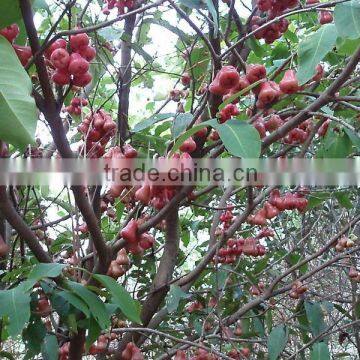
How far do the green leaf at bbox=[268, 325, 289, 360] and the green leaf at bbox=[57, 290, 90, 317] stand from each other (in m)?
0.76

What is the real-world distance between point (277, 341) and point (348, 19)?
935mm

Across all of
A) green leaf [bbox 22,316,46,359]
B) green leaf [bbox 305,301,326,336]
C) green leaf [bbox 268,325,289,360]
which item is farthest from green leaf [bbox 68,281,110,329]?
green leaf [bbox 305,301,326,336]

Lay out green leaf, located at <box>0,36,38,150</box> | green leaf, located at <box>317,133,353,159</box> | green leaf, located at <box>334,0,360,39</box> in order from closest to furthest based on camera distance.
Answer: green leaf, located at <box>0,36,38,150</box> < green leaf, located at <box>334,0,360,39</box> < green leaf, located at <box>317,133,353,159</box>

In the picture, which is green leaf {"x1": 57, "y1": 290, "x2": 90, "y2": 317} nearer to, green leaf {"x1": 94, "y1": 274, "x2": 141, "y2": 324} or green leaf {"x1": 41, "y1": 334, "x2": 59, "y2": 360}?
green leaf {"x1": 94, "y1": 274, "x2": 141, "y2": 324}

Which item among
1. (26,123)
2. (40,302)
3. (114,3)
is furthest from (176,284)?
(26,123)

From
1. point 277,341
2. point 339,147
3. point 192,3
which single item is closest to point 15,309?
point 192,3

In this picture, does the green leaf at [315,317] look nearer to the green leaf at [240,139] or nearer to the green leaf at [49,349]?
the green leaf at [49,349]

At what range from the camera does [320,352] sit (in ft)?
4.36

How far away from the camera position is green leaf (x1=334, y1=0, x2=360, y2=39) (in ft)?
2.33

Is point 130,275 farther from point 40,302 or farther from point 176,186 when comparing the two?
point 176,186

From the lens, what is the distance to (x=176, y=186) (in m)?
0.83

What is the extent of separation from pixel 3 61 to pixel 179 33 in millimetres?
906

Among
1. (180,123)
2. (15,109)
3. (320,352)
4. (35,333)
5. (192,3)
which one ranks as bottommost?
(320,352)

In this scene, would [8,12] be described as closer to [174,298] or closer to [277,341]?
[174,298]
